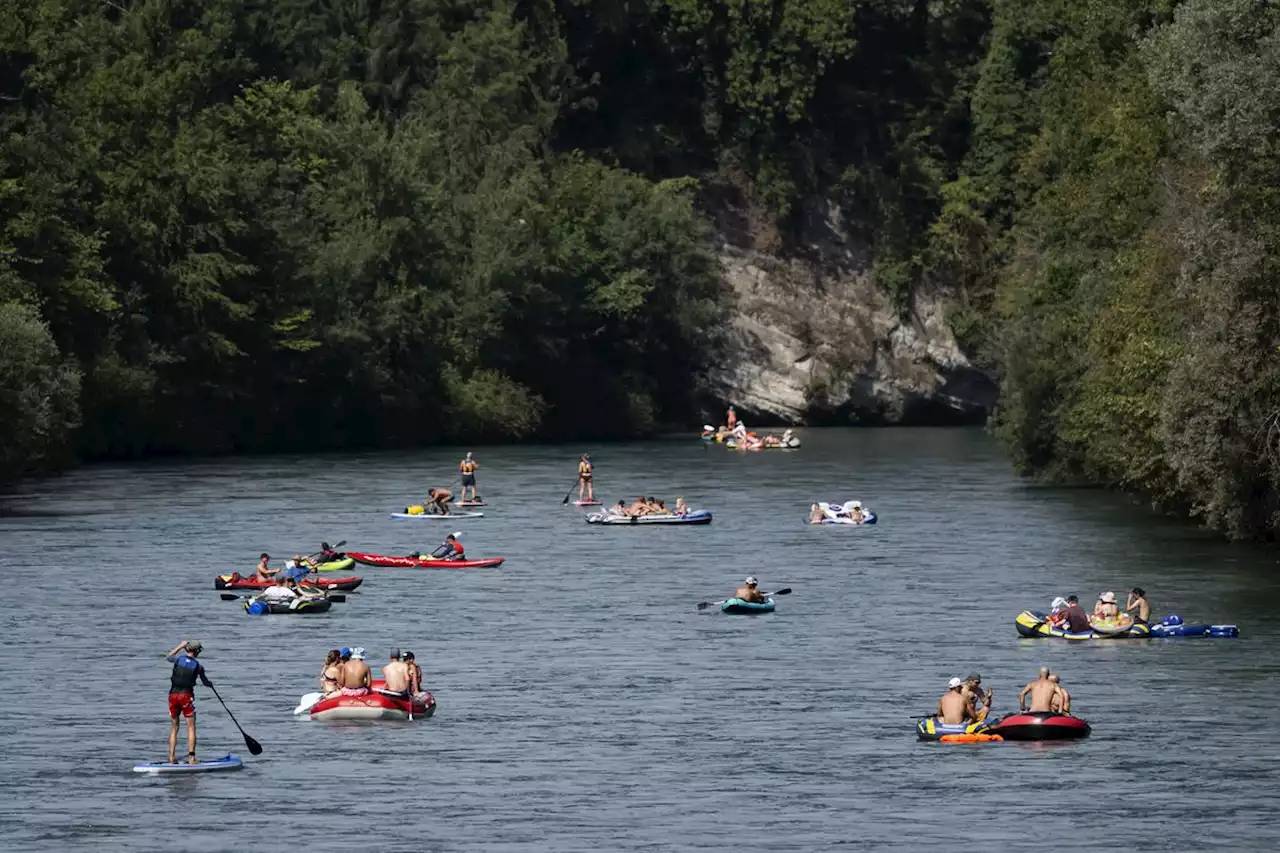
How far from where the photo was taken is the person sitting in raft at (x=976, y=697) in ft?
179

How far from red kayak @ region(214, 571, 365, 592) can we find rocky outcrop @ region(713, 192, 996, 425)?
96.1 m

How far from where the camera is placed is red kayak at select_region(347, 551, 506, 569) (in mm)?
84562

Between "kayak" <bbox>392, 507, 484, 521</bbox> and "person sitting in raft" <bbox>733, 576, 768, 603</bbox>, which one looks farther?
"kayak" <bbox>392, 507, 484, 521</bbox>

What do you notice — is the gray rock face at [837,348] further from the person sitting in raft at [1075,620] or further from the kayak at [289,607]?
the person sitting in raft at [1075,620]

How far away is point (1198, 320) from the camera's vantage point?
7894 cm

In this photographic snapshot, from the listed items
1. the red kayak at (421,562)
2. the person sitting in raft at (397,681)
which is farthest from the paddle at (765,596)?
the person sitting in raft at (397,681)

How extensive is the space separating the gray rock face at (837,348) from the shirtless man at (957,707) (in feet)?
390

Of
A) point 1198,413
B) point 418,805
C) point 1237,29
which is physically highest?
point 1237,29

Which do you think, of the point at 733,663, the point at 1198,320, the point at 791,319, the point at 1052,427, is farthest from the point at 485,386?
the point at 733,663

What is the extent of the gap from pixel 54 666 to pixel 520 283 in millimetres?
90745

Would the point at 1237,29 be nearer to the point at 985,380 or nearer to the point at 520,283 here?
the point at 520,283

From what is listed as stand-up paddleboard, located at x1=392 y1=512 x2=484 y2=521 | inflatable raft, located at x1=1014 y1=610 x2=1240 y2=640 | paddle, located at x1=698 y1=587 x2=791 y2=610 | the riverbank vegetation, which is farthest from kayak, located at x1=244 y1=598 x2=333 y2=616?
the riverbank vegetation

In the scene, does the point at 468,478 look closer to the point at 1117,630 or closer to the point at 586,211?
the point at 1117,630

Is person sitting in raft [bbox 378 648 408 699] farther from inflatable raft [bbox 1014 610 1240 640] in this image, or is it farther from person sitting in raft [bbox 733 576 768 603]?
inflatable raft [bbox 1014 610 1240 640]
